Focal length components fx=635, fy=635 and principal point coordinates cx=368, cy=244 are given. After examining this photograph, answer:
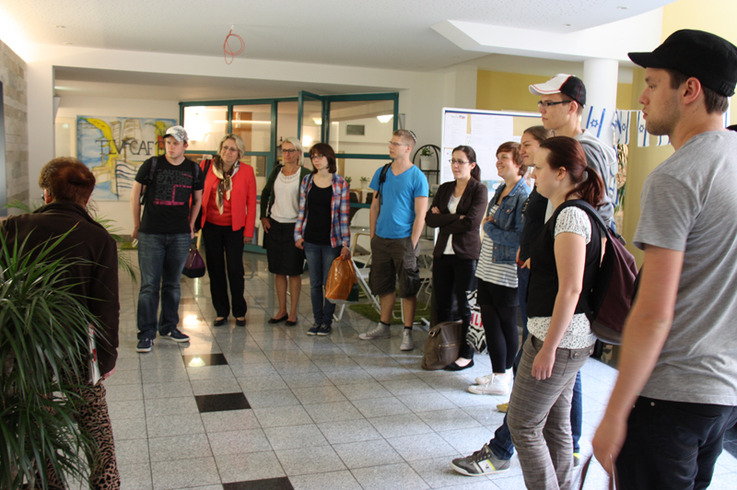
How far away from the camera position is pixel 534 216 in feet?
8.69

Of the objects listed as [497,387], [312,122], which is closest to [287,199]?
[497,387]

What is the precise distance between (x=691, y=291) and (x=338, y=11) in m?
4.61

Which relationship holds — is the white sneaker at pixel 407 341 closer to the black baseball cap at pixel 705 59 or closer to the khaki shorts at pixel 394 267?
the khaki shorts at pixel 394 267

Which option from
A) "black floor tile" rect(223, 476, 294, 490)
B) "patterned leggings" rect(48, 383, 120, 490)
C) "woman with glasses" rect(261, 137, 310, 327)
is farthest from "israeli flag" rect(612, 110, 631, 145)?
"patterned leggings" rect(48, 383, 120, 490)

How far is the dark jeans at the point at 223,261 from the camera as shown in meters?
5.24

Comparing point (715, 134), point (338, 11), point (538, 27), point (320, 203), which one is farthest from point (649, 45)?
point (715, 134)

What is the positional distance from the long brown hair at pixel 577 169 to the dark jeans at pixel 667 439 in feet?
3.41

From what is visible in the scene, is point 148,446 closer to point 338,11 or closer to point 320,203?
point 320,203

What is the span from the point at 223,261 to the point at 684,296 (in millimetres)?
4394

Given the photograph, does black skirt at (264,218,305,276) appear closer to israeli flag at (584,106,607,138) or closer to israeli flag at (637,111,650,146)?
israeli flag at (584,106,607,138)

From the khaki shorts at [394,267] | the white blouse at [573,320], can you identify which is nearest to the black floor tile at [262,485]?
the white blouse at [573,320]

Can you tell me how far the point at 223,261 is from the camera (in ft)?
17.4

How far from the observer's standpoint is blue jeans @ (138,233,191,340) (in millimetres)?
4559

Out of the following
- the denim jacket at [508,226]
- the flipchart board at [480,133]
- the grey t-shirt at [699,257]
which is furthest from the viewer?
the flipchart board at [480,133]
